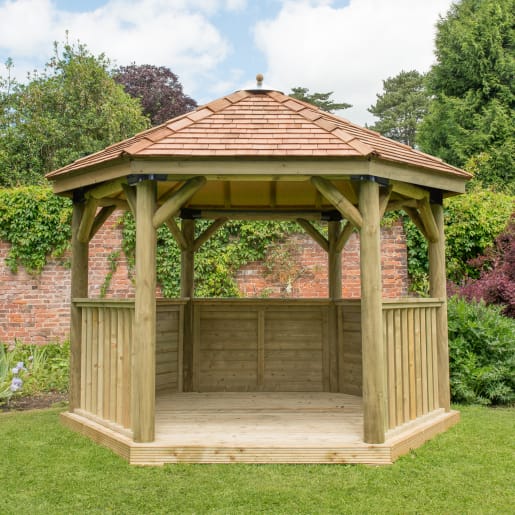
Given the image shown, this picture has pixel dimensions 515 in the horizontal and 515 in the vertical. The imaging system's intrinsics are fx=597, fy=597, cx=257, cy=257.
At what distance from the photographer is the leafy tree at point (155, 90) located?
82.7 feet

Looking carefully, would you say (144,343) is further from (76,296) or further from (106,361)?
(76,296)

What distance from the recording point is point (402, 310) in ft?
18.6

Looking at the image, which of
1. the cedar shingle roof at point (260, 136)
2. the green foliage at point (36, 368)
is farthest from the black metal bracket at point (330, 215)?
the green foliage at point (36, 368)

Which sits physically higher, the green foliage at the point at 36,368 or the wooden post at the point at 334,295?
the wooden post at the point at 334,295

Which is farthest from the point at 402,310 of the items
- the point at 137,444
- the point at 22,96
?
the point at 22,96

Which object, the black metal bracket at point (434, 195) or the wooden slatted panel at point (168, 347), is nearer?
the black metal bracket at point (434, 195)

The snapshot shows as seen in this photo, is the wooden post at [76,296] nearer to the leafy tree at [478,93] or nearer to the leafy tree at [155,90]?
the leafy tree at [478,93]

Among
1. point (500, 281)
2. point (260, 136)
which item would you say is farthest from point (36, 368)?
point (500, 281)

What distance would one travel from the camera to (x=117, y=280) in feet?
34.8

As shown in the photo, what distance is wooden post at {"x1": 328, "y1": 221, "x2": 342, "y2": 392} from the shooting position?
7.99 m

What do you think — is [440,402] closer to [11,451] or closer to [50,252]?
[11,451]

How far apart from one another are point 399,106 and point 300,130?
31748 millimetres

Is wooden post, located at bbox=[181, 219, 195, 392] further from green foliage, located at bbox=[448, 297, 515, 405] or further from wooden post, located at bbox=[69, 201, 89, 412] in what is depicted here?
green foliage, located at bbox=[448, 297, 515, 405]

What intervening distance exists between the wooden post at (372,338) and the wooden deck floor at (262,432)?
0.21 meters
